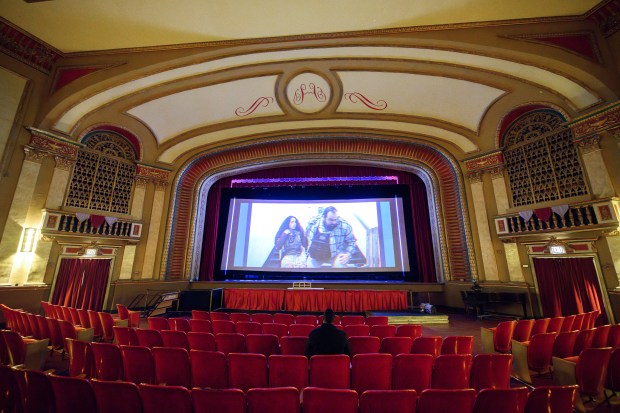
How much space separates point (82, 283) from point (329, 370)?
905 centimetres

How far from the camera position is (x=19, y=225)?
6.74 m

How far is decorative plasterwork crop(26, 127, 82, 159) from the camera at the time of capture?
23.2ft

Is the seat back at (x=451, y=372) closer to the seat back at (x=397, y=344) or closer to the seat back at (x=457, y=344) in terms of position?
the seat back at (x=397, y=344)

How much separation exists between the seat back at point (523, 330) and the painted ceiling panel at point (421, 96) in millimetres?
6663

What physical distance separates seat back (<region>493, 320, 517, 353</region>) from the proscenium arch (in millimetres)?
5206

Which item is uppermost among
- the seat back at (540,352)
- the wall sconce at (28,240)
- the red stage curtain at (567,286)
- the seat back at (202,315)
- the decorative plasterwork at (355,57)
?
the decorative plasterwork at (355,57)

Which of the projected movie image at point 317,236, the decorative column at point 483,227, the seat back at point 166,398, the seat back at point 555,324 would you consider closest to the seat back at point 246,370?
the seat back at point 166,398

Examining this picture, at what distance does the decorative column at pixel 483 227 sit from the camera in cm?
832

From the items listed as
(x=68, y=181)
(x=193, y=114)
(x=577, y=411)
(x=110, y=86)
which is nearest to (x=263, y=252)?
(x=193, y=114)

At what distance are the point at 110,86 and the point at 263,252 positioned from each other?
7.35 metres

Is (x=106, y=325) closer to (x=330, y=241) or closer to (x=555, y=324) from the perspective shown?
(x=330, y=241)

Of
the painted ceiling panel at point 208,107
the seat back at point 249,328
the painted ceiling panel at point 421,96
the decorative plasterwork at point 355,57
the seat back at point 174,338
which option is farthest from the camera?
the painted ceiling panel at point 208,107

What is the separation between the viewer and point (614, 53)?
19.4 ft

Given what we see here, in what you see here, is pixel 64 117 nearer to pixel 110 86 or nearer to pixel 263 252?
pixel 110 86
